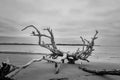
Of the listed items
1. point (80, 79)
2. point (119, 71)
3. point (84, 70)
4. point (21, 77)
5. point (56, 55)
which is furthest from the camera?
point (56, 55)

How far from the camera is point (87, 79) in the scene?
11.1 ft

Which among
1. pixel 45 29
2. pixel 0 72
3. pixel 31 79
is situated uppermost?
pixel 45 29

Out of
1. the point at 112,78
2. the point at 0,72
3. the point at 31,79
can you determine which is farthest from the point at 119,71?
the point at 0,72

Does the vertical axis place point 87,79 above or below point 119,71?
below

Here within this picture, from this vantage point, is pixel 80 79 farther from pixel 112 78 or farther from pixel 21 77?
pixel 21 77

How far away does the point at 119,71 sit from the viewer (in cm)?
318

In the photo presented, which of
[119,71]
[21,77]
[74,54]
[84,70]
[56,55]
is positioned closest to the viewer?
[119,71]

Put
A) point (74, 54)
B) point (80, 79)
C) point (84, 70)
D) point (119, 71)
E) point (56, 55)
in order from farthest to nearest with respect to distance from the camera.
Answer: point (56, 55)
point (74, 54)
point (84, 70)
point (80, 79)
point (119, 71)

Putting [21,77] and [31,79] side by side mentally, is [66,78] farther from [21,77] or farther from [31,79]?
[21,77]

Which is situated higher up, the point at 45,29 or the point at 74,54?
the point at 45,29

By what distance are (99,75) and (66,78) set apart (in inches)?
34.7

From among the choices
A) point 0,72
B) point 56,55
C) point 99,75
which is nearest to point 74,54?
point 56,55

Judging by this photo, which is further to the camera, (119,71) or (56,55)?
(56,55)

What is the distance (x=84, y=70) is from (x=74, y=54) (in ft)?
5.29
